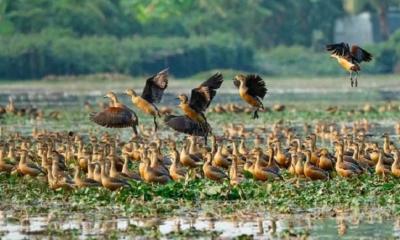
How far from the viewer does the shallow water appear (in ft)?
55.8

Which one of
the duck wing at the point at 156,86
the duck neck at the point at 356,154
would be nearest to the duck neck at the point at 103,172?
the duck wing at the point at 156,86

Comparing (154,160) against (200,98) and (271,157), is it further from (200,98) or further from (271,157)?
(200,98)

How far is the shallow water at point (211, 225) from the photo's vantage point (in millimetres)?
17000

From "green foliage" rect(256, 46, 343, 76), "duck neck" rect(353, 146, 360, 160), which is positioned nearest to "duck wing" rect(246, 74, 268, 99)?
"duck neck" rect(353, 146, 360, 160)

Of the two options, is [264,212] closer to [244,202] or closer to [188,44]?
[244,202]

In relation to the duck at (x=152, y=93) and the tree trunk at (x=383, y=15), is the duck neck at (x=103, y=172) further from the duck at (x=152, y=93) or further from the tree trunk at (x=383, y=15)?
the tree trunk at (x=383, y=15)

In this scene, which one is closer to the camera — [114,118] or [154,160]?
[154,160]

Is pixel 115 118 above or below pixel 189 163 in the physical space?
above

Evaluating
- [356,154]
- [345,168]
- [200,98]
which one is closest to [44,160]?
[200,98]

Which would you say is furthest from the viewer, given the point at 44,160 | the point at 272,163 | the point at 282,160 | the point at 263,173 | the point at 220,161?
the point at 282,160

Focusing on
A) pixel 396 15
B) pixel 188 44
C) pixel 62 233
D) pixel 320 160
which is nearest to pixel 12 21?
pixel 188 44

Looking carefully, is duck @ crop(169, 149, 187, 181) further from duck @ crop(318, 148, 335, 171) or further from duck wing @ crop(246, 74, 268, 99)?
duck wing @ crop(246, 74, 268, 99)

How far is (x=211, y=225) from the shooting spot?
58.3 feet

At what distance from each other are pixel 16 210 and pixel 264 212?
3.19 m
